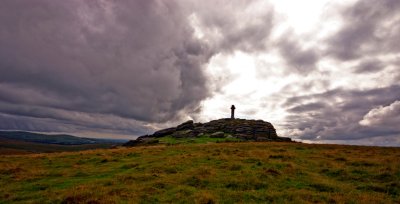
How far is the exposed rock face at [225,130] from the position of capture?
7983 cm

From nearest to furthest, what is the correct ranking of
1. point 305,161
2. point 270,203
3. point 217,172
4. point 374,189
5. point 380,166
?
1. point 270,203
2. point 374,189
3. point 217,172
4. point 380,166
5. point 305,161

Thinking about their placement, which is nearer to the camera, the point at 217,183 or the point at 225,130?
the point at 217,183

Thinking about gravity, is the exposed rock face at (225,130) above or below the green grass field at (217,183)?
above

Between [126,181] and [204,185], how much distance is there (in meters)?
6.56

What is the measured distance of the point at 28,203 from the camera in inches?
682

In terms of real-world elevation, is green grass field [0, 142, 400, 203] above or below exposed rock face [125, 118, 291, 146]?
below

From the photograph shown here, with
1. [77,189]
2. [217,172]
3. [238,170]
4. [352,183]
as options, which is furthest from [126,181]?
[352,183]

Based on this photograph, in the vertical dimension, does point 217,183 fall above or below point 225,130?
below

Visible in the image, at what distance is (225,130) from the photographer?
86.8 metres

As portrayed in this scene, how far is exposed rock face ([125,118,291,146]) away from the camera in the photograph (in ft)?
262

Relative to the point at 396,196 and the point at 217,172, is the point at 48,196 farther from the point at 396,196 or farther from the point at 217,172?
the point at 396,196

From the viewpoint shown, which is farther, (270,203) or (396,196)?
(396,196)

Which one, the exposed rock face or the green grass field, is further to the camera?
the exposed rock face

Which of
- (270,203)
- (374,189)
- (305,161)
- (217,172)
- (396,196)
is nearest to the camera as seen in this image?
(270,203)
